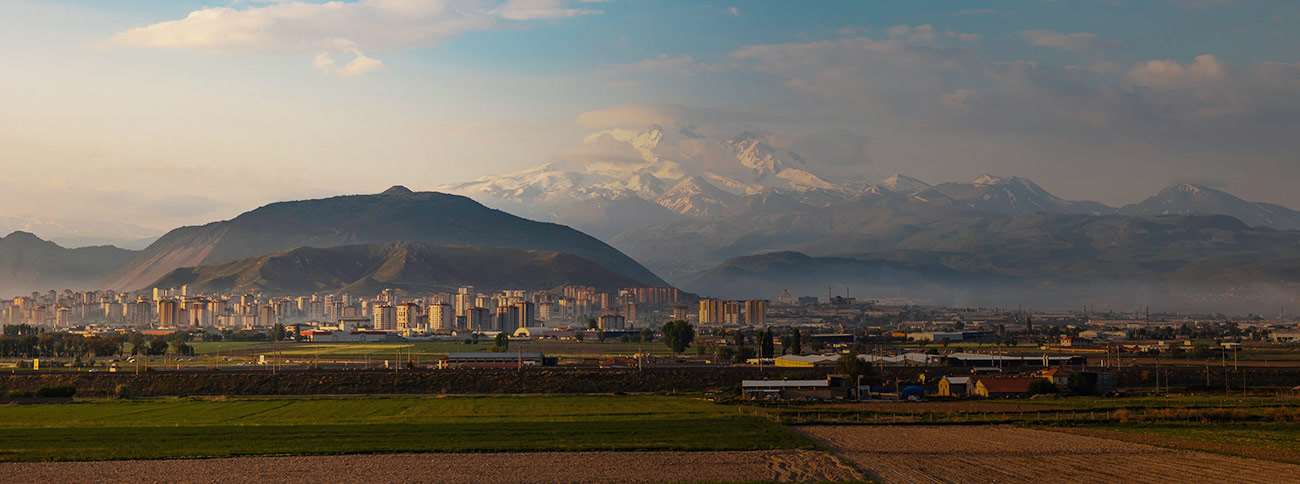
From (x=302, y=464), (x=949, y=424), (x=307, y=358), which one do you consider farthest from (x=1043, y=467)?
(x=307, y=358)

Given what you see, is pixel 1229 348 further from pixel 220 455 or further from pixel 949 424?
pixel 220 455

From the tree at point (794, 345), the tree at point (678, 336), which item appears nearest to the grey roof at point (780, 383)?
the tree at point (794, 345)

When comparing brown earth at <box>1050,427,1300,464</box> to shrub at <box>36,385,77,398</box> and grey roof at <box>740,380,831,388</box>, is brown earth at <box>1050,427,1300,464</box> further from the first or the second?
shrub at <box>36,385,77,398</box>

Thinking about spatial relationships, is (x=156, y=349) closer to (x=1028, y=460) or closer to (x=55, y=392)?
(x=55, y=392)

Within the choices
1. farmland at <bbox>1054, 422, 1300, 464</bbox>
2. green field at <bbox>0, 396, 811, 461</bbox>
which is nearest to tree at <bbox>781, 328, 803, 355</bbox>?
green field at <bbox>0, 396, 811, 461</bbox>

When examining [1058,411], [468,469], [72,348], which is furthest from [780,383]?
[72,348]

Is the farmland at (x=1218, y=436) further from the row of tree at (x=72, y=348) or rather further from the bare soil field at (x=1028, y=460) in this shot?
the row of tree at (x=72, y=348)
